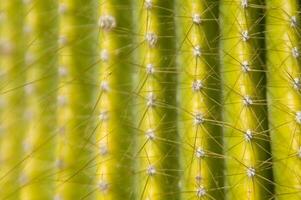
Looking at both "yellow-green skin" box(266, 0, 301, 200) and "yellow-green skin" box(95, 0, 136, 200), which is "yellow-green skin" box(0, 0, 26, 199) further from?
"yellow-green skin" box(266, 0, 301, 200)

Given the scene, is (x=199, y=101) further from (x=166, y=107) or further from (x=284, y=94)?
(x=284, y=94)

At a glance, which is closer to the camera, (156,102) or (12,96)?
(156,102)

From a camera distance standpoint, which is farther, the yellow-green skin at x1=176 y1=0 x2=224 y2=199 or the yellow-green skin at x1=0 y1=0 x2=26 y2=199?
the yellow-green skin at x1=0 y1=0 x2=26 y2=199

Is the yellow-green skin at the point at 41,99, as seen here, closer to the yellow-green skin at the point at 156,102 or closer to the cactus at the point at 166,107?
the cactus at the point at 166,107

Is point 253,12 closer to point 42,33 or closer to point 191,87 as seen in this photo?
point 191,87

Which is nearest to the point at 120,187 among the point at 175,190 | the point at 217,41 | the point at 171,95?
the point at 175,190

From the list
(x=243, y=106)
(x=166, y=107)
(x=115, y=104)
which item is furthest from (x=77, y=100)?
(x=243, y=106)

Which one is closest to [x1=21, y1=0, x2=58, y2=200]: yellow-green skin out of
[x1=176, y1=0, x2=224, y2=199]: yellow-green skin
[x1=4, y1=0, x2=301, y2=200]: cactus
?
[x1=4, y1=0, x2=301, y2=200]: cactus
